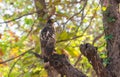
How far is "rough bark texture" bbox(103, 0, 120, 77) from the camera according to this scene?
121 inches

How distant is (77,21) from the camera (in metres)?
3.13

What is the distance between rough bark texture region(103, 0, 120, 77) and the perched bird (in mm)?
788

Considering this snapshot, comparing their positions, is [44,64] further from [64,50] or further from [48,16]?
[48,16]

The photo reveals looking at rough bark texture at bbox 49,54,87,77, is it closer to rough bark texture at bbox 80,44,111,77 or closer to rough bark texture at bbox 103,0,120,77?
rough bark texture at bbox 80,44,111,77

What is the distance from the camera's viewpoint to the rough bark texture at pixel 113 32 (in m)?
3.07

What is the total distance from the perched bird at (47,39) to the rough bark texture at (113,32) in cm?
79

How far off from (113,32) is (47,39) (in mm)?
1055

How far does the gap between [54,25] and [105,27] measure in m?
0.86

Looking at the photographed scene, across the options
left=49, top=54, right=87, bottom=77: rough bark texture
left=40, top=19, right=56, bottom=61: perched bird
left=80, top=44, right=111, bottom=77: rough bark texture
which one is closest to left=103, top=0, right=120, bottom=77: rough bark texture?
left=80, top=44, right=111, bottom=77: rough bark texture

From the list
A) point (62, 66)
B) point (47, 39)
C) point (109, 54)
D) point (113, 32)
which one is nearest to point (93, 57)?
point (62, 66)

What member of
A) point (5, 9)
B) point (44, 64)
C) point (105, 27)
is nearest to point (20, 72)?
point (44, 64)

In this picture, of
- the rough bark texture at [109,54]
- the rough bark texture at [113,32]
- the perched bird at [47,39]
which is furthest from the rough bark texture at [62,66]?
the rough bark texture at [113,32]

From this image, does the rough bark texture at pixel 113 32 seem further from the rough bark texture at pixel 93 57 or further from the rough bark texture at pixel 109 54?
the rough bark texture at pixel 93 57

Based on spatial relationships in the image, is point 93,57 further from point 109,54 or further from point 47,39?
point 109,54
